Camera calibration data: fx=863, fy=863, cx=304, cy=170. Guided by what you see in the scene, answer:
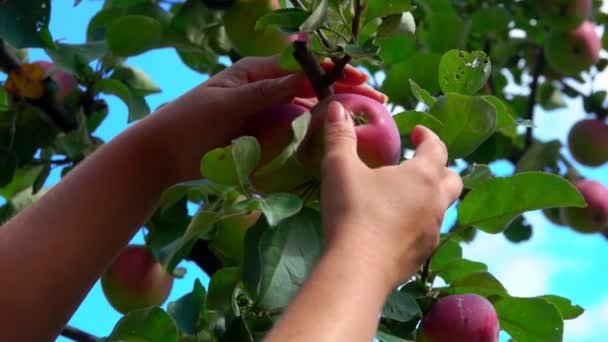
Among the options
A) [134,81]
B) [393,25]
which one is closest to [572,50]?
[134,81]

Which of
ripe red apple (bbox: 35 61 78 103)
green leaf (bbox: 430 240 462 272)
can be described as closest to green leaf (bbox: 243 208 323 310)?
green leaf (bbox: 430 240 462 272)

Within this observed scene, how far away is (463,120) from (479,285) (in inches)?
8.9

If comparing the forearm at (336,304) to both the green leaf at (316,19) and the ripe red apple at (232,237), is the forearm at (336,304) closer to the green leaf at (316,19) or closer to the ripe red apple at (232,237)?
the green leaf at (316,19)

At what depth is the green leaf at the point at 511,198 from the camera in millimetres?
841

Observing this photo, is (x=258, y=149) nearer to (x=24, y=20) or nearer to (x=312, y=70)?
(x=312, y=70)

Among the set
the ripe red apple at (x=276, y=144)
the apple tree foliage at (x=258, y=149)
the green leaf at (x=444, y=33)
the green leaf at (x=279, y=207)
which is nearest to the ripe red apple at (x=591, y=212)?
the apple tree foliage at (x=258, y=149)

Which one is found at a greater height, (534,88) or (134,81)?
(134,81)

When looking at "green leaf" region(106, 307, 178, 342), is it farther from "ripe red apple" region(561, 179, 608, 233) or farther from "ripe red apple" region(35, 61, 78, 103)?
"ripe red apple" region(561, 179, 608, 233)

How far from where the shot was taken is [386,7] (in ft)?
2.76

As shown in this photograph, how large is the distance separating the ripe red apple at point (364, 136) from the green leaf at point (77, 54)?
77 cm

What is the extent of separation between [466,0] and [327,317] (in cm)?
183

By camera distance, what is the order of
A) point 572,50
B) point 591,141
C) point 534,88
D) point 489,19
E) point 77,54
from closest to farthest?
point 77,54 → point 489,19 → point 534,88 → point 572,50 → point 591,141

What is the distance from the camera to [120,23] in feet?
4.13

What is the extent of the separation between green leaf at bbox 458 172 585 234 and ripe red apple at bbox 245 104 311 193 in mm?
186
